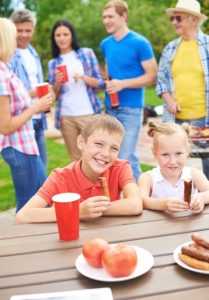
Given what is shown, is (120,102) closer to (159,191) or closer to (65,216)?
(159,191)

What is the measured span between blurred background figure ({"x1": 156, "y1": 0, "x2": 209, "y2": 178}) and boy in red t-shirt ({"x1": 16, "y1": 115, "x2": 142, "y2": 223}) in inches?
68.8

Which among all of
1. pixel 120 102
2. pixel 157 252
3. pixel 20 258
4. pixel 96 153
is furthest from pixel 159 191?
pixel 120 102

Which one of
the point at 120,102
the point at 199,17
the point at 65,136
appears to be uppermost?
the point at 199,17

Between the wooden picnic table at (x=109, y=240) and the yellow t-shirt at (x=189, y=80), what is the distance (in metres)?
1.96

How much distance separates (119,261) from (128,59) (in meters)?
3.02

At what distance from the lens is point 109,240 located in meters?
1.98

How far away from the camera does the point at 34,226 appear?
2172mm

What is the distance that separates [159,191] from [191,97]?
1.67 metres

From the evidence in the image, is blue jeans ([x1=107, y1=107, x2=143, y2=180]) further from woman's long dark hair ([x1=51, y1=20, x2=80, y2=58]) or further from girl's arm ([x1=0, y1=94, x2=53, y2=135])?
girl's arm ([x1=0, y1=94, x2=53, y2=135])

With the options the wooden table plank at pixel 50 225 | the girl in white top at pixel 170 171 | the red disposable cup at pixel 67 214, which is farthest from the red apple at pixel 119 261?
the girl in white top at pixel 170 171

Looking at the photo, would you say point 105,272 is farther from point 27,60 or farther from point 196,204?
point 27,60

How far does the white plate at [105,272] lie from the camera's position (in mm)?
1624

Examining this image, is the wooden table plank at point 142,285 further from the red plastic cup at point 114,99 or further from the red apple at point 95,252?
the red plastic cup at point 114,99

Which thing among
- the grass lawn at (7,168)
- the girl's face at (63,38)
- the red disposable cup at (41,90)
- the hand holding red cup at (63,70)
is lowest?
the grass lawn at (7,168)
